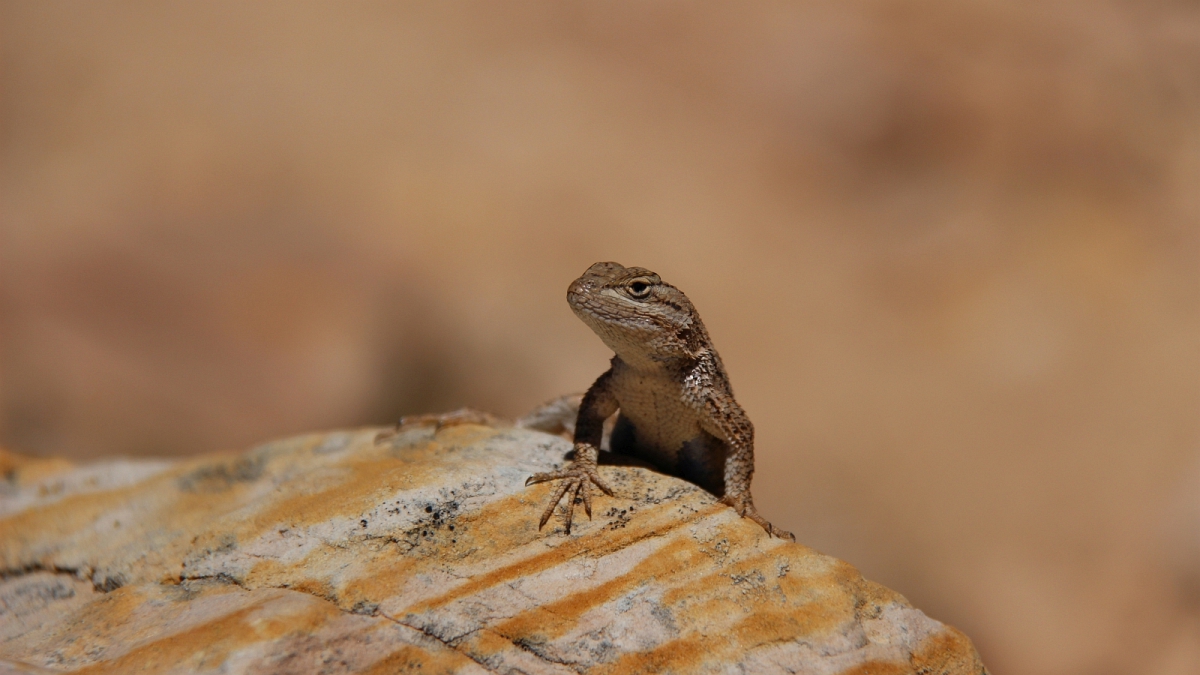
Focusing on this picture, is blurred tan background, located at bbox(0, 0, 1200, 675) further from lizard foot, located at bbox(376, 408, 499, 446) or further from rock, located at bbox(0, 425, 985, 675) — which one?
rock, located at bbox(0, 425, 985, 675)

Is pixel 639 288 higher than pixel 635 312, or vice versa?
pixel 639 288

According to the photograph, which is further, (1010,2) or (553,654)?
(1010,2)

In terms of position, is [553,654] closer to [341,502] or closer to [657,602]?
[657,602]

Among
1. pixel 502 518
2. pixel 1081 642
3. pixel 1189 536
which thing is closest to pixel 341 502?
pixel 502 518

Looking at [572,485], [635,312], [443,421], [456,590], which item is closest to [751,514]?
[572,485]

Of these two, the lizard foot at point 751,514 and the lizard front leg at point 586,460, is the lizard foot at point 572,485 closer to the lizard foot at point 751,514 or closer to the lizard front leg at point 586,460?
the lizard front leg at point 586,460

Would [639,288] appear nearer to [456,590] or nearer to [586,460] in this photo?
[586,460]

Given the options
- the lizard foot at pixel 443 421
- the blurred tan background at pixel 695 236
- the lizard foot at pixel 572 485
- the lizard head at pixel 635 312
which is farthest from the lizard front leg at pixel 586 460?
the blurred tan background at pixel 695 236

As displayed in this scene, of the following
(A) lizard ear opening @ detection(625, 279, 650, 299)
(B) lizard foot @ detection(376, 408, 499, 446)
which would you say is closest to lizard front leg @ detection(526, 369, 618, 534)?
(A) lizard ear opening @ detection(625, 279, 650, 299)
